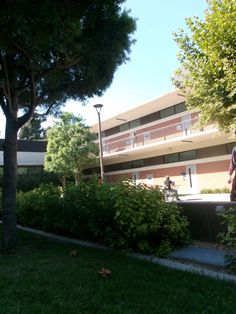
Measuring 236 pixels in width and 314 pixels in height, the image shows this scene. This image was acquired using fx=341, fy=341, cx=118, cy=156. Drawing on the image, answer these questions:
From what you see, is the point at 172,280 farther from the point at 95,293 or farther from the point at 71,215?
the point at 71,215

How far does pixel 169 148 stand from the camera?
98.8 ft

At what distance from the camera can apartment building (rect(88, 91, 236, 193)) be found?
25.9m

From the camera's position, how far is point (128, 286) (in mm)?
4129

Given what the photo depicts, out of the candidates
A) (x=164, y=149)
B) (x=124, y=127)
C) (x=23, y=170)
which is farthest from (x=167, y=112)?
(x=23, y=170)

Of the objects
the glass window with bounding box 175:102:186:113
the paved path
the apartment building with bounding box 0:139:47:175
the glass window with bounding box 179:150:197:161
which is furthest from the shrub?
the apartment building with bounding box 0:139:47:175

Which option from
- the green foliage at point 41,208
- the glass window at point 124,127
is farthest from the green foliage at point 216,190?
the green foliage at point 41,208

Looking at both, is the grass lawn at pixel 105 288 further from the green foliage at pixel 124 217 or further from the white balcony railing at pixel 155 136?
the white balcony railing at pixel 155 136

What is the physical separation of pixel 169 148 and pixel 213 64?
17253mm

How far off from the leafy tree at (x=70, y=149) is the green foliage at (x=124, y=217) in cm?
2315

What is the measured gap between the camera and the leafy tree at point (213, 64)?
12.4 m

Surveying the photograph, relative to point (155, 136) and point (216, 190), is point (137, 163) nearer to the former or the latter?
point (155, 136)

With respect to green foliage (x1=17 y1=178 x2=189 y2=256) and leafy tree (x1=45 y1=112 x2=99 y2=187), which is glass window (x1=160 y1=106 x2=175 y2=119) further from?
green foliage (x1=17 y1=178 x2=189 y2=256)

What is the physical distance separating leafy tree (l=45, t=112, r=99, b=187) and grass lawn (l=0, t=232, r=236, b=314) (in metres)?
25.4

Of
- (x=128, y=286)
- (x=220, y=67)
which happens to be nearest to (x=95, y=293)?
(x=128, y=286)
